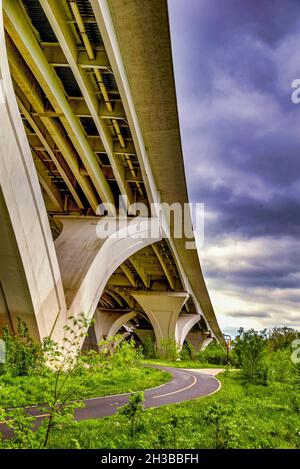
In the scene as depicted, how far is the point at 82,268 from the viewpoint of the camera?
606 inches

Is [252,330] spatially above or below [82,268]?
below

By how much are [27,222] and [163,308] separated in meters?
27.1

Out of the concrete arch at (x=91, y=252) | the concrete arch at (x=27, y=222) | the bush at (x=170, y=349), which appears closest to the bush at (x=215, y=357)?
the bush at (x=170, y=349)

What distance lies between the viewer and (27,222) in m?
11.6

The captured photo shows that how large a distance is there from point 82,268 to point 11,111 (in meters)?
6.97

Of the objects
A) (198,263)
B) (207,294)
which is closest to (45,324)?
(198,263)

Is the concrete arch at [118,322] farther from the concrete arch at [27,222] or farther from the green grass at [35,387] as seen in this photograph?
the concrete arch at [27,222]

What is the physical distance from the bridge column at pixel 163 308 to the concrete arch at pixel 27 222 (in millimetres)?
21605

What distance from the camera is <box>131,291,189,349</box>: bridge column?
35.2 metres

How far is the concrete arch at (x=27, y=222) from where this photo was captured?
993cm

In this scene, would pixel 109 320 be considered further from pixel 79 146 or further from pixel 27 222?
pixel 27 222

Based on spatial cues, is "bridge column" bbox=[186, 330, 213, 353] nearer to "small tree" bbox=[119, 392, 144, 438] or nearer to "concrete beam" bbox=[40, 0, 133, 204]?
"concrete beam" bbox=[40, 0, 133, 204]

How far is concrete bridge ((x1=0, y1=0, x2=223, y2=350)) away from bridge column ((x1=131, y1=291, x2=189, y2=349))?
14173 millimetres

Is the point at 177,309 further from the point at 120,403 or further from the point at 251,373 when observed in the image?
the point at 120,403
